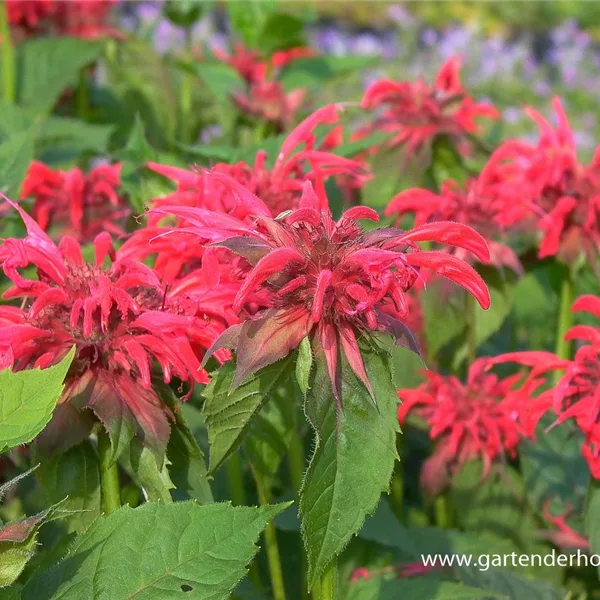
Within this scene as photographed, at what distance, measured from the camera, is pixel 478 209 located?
136cm

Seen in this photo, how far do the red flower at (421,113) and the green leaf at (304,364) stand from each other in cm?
81

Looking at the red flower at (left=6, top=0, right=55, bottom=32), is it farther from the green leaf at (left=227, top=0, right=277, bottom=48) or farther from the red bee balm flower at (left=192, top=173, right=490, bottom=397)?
the red bee balm flower at (left=192, top=173, right=490, bottom=397)

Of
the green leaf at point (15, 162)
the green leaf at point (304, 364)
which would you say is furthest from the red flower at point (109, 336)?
the green leaf at point (15, 162)

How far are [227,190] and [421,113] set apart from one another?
2.01 ft

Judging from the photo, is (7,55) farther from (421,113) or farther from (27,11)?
(421,113)

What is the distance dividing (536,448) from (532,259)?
11.0 inches

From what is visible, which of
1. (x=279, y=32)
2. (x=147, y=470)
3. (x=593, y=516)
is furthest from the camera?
(x=279, y=32)

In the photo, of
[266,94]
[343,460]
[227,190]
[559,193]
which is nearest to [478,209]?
[559,193]

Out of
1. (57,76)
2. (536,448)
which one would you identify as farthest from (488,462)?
(57,76)

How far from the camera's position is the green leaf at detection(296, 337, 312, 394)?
72 cm

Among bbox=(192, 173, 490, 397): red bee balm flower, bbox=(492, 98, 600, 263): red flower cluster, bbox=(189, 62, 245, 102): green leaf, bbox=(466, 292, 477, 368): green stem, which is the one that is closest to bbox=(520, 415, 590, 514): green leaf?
bbox=(466, 292, 477, 368): green stem

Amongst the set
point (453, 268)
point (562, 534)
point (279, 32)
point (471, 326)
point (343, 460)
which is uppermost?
point (279, 32)

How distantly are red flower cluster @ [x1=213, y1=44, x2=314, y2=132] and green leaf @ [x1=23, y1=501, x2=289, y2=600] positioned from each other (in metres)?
1.15

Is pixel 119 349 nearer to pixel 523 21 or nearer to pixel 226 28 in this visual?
pixel 226 28
